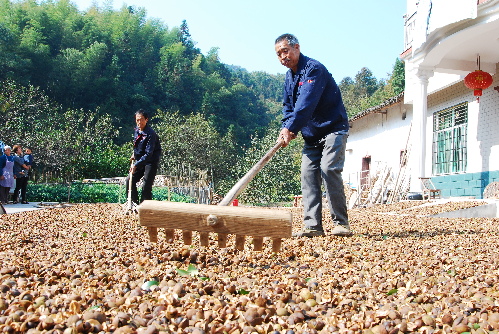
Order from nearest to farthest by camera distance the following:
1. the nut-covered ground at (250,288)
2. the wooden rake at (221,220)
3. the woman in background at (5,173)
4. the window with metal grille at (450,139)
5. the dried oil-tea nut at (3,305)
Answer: the nut-covered ground at (250,288) < the dried oil-tea nut at (3,305) < the wooden rake at (221,220) < the woman in background at (5,173) < the window with metal grille at (450,139)

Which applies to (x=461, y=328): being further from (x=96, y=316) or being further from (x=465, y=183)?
(x=465, y=183)

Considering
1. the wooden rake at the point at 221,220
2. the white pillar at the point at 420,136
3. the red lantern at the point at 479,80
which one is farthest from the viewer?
the white pillar at the point at 420,136

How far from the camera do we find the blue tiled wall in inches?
408

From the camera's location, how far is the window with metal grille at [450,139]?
1147cm

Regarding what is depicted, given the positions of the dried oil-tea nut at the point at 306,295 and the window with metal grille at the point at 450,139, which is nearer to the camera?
the dried oil-tea nut at the point at 306,295

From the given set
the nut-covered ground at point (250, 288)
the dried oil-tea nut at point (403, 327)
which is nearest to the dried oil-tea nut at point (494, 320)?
the nut-covered ground at point (250, 288)

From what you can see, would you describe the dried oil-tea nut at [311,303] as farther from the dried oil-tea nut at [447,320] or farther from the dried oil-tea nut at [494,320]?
the dried oil-tea nut at [494,320]

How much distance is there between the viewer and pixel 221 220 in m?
2.39

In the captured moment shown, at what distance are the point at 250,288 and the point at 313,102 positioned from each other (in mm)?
1960

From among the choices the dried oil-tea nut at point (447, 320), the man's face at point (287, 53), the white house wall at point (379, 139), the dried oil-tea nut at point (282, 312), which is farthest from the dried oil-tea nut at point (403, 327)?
the white house wall at point (379, 139)

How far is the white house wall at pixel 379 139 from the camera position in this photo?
50.3ft

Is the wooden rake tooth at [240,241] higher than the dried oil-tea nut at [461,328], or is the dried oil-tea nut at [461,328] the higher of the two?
the wooden rake tooth at [240,241]

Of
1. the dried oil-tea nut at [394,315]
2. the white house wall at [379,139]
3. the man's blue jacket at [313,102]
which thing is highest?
the white house wall at [379,139]

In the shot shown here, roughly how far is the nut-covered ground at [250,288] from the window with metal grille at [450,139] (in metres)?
9.12
